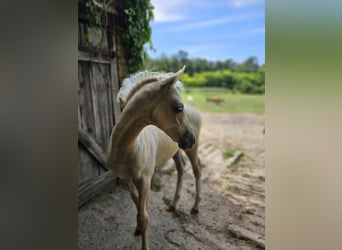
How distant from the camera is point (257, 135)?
2.18 m

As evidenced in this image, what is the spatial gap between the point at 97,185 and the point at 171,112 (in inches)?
19.5

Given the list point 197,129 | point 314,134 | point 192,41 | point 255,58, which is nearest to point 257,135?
point 255,58

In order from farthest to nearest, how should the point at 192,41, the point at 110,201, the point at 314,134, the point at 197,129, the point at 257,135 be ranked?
1. the point at 257,135
2. the point at 192,41
3. the point at 197,129
4. the point at 110,201
5. the point at 314,134

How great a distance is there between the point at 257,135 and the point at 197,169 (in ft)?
3.63

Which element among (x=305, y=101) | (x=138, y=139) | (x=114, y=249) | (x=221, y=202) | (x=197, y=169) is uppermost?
(x=305, y=101)

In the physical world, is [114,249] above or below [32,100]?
below

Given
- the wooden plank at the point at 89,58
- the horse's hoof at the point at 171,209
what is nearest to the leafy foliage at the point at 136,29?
the wooden plank at the point at 89,58

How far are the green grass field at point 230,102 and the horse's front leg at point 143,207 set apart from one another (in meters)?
1.07

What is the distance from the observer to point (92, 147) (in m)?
1.09

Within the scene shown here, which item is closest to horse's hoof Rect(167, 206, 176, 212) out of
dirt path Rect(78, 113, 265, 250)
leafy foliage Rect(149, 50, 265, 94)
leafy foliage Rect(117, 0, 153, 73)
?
dirt path Rect(78, 113, 265, 250)

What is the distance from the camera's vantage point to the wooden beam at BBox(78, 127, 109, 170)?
3.52 ft

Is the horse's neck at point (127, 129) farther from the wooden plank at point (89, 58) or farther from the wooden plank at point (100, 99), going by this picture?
the wooden plank at point (89, 58)

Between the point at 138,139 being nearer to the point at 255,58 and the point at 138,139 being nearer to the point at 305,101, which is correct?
the point at 305,101

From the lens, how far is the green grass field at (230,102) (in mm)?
2038
